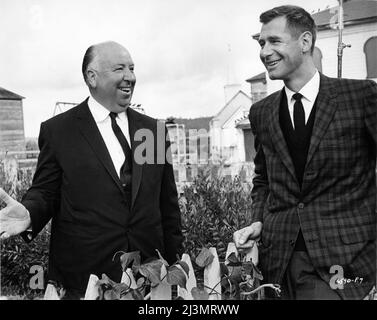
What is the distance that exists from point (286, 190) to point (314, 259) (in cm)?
32

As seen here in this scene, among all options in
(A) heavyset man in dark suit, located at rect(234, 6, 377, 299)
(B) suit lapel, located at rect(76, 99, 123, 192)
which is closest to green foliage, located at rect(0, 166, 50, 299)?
(B) suit lapel, located at rect(76, 99, 123, 192)

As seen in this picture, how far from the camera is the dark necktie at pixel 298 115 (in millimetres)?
2367

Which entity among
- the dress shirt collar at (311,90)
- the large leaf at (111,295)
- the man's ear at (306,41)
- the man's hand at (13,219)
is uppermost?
the man's ear at (306,41)

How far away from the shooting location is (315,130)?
2.29 m

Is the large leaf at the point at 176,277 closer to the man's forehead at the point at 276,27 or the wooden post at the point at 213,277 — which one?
the wooden post at the point at 213,277

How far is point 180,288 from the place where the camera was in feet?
7.25

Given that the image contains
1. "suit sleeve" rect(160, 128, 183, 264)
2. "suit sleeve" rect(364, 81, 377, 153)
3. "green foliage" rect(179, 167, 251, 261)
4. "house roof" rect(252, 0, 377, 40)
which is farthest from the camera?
"green foliage" rect(179, 167, 251, 261)

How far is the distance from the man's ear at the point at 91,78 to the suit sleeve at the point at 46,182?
1.06 feet

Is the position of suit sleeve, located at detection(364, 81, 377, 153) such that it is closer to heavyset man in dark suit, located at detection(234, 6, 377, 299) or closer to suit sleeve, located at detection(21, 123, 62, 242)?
heavyset man in dark suit, located at detection(234, 6, 377, 299)

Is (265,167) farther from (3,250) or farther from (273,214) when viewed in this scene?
(3,250)

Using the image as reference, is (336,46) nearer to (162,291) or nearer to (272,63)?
(272,63)

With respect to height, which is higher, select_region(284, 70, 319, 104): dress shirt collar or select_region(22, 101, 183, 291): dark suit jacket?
select_region(284, 70, 319, 104): dress shirt collar

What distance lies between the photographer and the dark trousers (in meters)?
2.30

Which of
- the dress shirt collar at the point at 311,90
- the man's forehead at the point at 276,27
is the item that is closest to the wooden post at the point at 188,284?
the dress shirt collar at the point at 311,90
